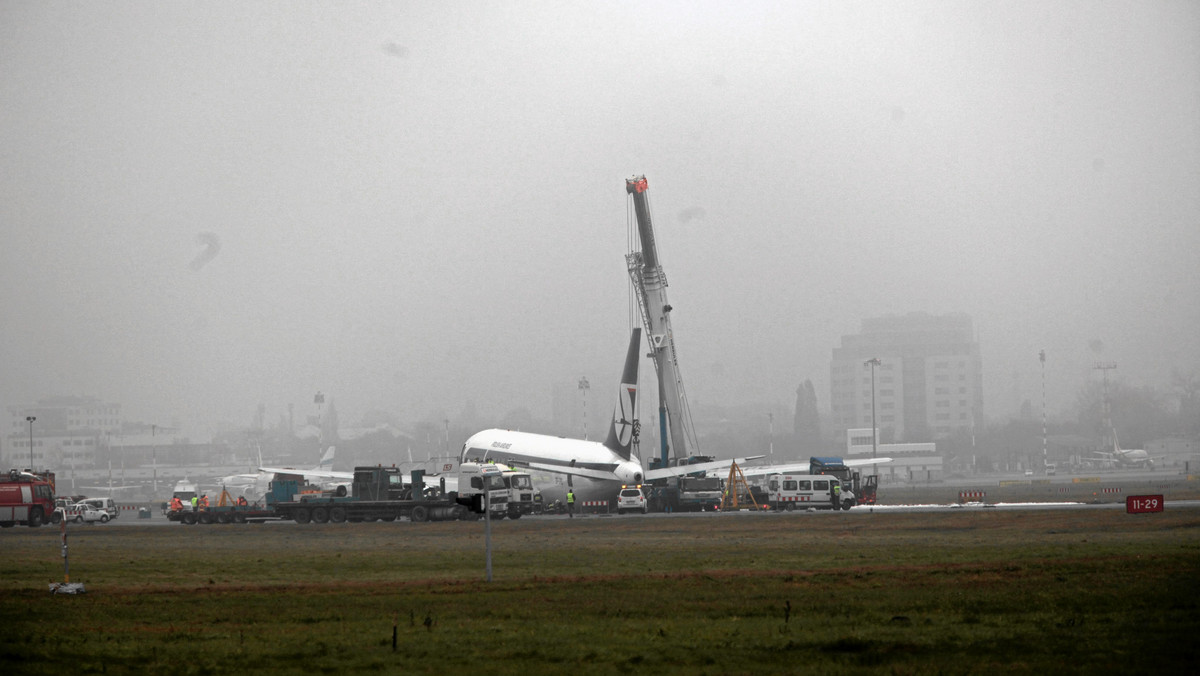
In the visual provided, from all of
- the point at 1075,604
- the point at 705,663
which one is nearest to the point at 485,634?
the point at 705,663

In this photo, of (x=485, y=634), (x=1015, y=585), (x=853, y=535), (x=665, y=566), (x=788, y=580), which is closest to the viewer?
(x=485, y=634)

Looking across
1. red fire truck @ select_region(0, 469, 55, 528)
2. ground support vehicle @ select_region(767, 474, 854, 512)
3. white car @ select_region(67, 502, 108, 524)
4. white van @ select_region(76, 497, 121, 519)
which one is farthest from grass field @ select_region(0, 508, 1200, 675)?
white van @ select_region(76, 497, 121, 519)

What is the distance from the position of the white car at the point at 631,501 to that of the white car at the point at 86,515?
34.1 m

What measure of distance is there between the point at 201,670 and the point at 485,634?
470 centimetres

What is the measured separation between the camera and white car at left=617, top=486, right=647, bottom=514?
69.8 m

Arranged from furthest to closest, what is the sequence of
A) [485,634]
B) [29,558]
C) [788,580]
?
[29,558], [788,580], [485,634]

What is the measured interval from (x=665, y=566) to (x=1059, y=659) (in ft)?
53.7

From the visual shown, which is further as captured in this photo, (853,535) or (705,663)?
(853,535)

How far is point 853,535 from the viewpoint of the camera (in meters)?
43.3

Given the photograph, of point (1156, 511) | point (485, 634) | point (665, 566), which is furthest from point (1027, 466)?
point (485, 634)

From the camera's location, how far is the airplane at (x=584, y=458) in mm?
73125

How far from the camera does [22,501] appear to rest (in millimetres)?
65688

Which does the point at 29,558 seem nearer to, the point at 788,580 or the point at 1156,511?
the point at 788,580

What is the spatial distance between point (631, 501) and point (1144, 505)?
95.4 ft
